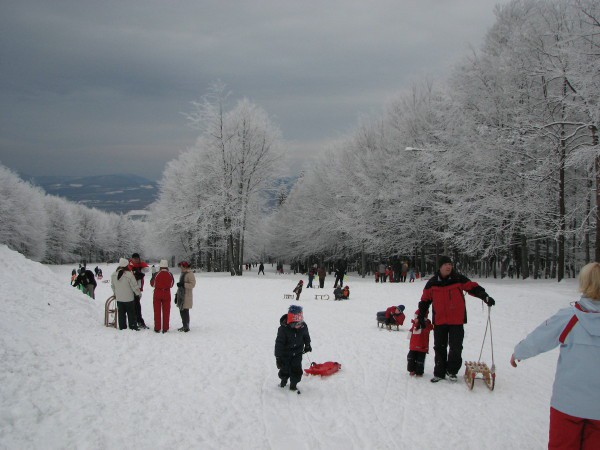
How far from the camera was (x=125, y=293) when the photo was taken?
10266mm

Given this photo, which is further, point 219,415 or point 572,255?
point 572,255

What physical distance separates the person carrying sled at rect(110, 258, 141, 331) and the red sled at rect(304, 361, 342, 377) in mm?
5188

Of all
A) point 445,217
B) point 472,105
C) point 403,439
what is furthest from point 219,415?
point 445,217

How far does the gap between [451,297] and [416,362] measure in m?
1.37

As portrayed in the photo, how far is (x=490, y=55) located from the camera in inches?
808

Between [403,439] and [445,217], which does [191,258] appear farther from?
[403,439]

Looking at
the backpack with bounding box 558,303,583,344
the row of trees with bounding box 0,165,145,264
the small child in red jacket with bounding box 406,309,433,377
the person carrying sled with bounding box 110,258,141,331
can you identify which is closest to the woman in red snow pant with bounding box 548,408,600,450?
the backpack with bounding box 558,303,583,344

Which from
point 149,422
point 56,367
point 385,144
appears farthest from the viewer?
point 385,144

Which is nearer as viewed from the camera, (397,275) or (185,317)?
(185,317)

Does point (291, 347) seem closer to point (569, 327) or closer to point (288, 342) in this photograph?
point (288, 342)

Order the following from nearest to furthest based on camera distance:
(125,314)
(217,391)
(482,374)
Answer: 1. (217,391)
2. (482,374)
3. (125,314)

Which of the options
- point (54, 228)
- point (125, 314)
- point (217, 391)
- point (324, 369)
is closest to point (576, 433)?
point (324, 369)

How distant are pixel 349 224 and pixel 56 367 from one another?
25.5 m

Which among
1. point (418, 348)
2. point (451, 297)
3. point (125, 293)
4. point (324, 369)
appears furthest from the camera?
point (125, 293)
